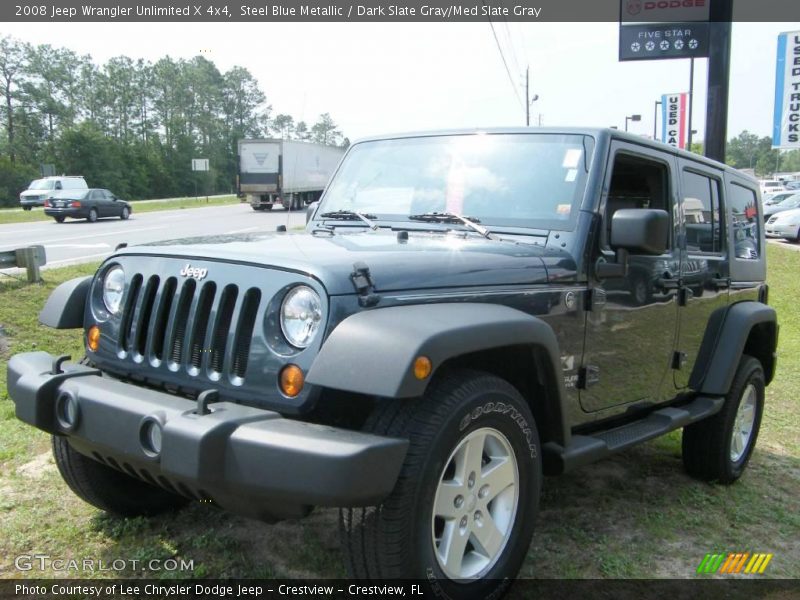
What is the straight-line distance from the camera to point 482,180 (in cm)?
355

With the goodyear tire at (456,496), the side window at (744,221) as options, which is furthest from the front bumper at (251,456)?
the side window at (744,221)

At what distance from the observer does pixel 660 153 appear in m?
3.95

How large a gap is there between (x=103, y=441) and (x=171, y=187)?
6750 centimetres

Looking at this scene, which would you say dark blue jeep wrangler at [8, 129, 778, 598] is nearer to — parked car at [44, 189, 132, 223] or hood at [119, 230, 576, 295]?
hood at [119, 230, 576, 295]

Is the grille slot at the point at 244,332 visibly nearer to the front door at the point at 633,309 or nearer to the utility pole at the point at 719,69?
the front door at the point at 633,309

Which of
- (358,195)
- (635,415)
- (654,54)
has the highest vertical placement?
(654,54)

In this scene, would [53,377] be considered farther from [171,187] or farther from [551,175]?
[171,187]

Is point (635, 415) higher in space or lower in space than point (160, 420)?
lower

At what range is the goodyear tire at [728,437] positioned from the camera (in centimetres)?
434

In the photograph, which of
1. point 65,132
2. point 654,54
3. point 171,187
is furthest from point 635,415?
point 171,187

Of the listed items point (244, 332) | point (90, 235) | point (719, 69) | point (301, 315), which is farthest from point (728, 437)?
point (90, 235)

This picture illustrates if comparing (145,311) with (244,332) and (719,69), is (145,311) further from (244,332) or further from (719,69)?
(719,69)

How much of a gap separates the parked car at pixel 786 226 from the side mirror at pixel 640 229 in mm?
24600

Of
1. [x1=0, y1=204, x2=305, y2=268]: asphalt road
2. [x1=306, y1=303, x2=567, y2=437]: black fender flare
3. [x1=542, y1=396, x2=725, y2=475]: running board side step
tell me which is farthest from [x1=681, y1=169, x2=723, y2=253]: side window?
[x1=0, y1=204, x2=305, y2=268]: asphalt road
